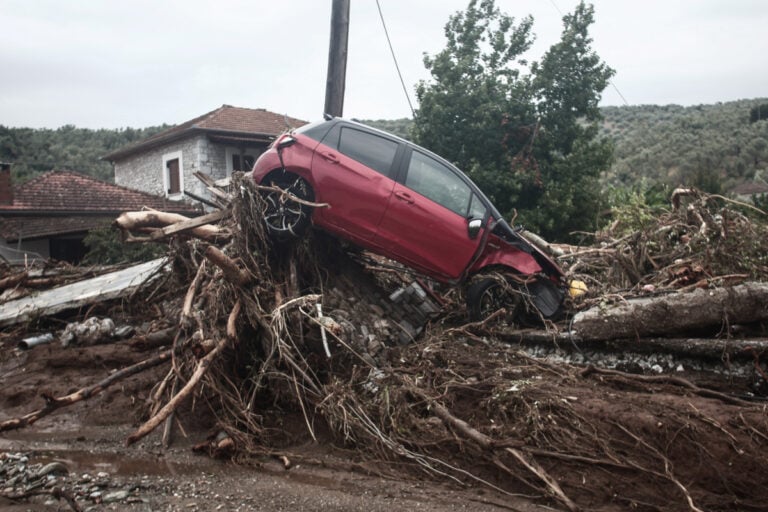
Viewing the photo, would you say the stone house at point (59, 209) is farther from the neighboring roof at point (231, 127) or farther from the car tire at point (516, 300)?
the car tire at point (516, 300)

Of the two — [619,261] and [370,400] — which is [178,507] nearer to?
[370,400]

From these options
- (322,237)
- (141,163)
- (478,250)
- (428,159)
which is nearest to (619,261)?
(478,250)

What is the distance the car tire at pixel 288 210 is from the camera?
7746mm

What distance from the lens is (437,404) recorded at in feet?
19.8

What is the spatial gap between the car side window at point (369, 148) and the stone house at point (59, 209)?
15.0 metres

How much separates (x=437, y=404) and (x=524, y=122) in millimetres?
13965

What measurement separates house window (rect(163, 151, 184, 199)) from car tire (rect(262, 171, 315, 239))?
20.8 m

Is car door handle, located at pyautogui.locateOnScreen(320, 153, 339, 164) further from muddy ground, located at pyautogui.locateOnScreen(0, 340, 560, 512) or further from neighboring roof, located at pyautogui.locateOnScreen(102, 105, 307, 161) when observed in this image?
neighboring roof, located at pyautogui.locateOnScreen(102, 105, 307, 161)

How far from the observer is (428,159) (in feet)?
26.9

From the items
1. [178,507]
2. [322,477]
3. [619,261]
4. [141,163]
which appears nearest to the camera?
[178,507]

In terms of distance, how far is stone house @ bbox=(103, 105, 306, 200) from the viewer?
25812 mm

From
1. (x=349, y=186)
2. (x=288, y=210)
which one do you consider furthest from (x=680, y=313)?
(x=288, y=210)

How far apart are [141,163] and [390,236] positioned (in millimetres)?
26191

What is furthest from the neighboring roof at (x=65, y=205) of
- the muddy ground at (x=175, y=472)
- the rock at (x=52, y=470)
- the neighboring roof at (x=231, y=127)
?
the rock at (x=52, y=470)
